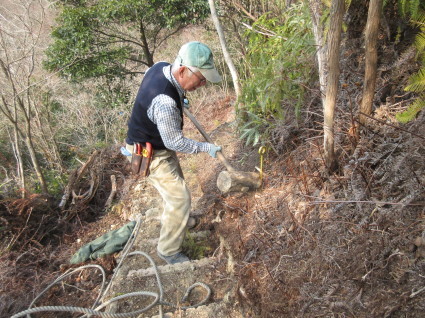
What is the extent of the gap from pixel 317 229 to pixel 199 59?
1.74 meters

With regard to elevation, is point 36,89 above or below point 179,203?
above

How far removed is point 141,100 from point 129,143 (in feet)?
2.09

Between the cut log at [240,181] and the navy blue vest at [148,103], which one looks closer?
the navy blue vest at [148,103]

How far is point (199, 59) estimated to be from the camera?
252cm

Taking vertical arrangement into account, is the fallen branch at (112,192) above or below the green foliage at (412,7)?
below

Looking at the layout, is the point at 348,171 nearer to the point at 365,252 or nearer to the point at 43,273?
the point at 365,252

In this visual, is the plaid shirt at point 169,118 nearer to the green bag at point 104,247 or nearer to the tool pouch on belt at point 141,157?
the tool pouch on belt at point 141,157

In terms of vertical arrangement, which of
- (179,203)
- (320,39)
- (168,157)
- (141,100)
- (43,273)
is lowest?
(43,273)

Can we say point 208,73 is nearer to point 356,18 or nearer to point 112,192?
point 356,18

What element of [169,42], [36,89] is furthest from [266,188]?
[169,42]

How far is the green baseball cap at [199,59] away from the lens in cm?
251

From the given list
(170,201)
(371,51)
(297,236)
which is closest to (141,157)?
(170,201)

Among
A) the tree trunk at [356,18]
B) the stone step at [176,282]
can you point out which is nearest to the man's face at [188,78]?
the tree trunk at [356,18]

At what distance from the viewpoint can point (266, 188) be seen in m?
3.45
